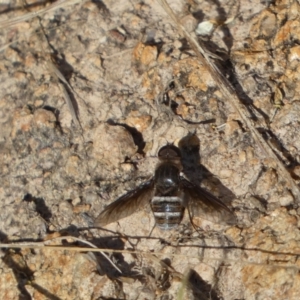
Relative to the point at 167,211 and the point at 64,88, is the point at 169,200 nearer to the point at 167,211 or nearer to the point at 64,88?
the point at 167,211

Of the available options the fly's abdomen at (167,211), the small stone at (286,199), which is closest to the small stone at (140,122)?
the fly's abdomen at (167,211)

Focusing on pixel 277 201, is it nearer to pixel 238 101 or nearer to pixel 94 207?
pixel 238 101

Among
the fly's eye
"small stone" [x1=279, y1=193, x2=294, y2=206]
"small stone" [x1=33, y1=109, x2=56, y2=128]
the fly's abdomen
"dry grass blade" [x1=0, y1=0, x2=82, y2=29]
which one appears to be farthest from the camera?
"dry grass blade" [x1=0, y1=0, x2=82, y2=29]

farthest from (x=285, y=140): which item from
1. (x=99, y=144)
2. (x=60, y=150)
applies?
(x=60, y=150)

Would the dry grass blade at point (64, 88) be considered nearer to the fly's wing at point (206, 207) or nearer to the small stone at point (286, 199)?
the fly's wing at point (206, 207)

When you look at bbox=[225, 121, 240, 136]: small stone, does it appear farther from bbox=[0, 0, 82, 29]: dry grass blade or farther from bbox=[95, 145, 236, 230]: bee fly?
bbox=[0, 0, 82, 29]: dry grass blade

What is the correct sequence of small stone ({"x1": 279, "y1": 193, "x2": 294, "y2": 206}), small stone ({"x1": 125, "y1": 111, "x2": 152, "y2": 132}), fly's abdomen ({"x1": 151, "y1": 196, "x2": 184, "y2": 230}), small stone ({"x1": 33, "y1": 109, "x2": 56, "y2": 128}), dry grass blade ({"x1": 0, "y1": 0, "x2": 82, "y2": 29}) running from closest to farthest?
1. small stone ({"x1": 279, "y1": 193, "x2": 294, "y2": 206})
2. fly's abdomen ({"x1": 151, "y1": 196, "x2": 184, "y2": 230})
3. small stone ({"x1": 125, "y1": 111, "x2": 152, "y2": 132})
4. small stone ({"x1": 33, "y1": 109, "x2": 56, "y2": 128})
5. dry grass blade ({"x1": 0, "y1": 0, "x2": 82, "y2": 29})

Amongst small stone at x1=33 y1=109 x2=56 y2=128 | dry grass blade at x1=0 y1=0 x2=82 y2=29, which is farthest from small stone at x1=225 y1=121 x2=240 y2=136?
dry grass blade at x1=0 y1=0 x2=82 y2=29
